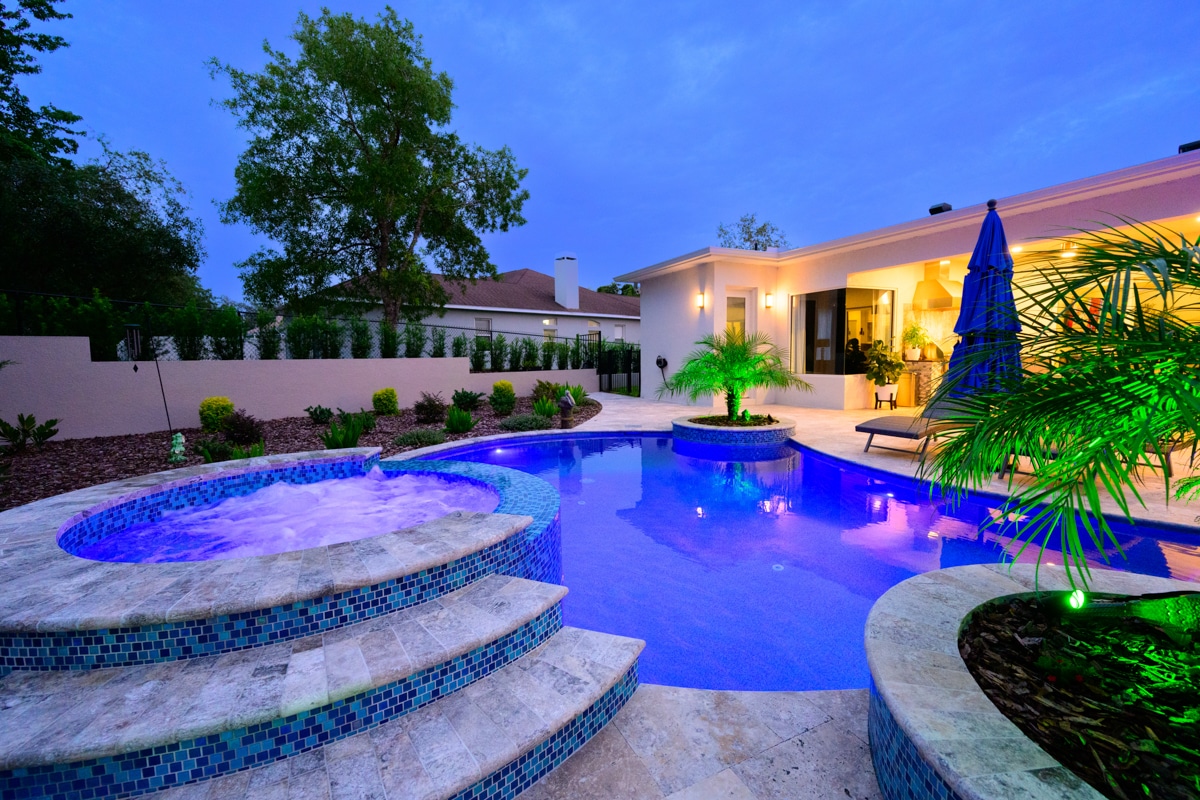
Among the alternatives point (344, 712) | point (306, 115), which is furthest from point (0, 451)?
point (306, 115)

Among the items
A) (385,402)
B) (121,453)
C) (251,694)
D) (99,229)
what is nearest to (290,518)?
(251,694)

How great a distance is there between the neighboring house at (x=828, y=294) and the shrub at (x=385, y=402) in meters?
7.05

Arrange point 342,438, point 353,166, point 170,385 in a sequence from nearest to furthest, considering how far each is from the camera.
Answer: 1. point 342,438
2. point 170,385
3. point 353,166

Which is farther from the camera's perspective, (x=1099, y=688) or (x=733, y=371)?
(x=733, y=371)

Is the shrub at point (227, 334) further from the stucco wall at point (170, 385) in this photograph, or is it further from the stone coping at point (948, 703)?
the stone coping at point (948, 703)

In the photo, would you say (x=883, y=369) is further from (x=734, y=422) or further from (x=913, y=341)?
(x=734, y=422)

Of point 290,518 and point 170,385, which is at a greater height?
point 170,385

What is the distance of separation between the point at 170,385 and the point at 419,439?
16.1 ft

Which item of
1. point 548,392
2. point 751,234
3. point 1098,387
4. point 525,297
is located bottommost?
point 548,392

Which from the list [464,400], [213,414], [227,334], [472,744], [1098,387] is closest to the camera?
[1098,387]

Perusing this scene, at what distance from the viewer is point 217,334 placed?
9.95 metres

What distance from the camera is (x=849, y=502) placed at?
573 cm

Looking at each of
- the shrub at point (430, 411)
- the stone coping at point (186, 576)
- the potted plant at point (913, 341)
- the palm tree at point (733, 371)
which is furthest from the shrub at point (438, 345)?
the potted plant at point (913, 341)

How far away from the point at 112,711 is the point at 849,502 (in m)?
6.08
